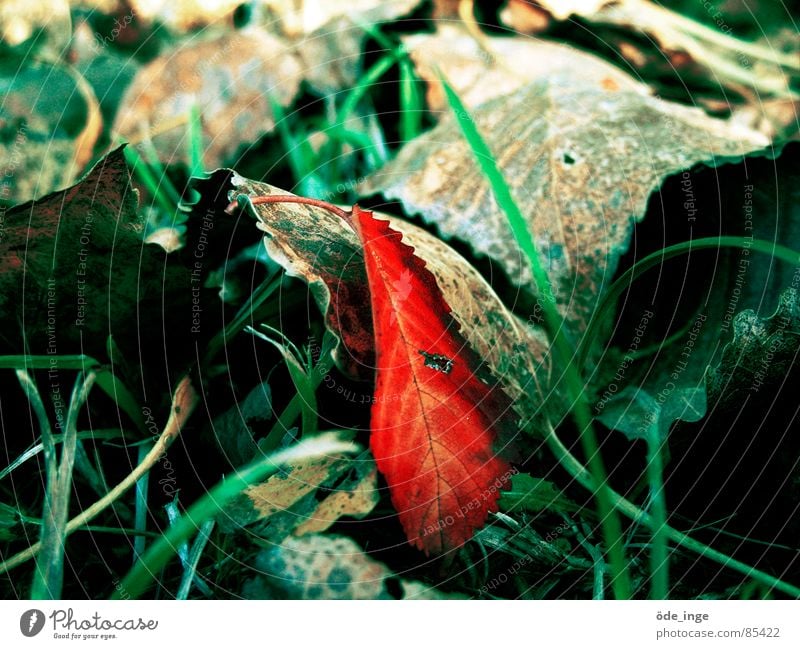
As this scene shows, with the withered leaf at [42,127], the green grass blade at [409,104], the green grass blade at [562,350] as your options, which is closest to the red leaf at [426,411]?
the green grass blade at [562,350]

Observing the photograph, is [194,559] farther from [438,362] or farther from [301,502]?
[438,362]

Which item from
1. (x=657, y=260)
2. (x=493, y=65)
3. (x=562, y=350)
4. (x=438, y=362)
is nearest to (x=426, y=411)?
(x=438, y=362)

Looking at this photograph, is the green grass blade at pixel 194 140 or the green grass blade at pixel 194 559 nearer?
the green grass blade at pixel 194 559

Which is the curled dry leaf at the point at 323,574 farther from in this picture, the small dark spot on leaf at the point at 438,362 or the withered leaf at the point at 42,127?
the withered leaf at the point at 42,127


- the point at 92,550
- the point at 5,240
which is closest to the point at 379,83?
the point at 5,240

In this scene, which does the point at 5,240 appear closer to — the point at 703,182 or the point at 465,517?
the point at 465,517

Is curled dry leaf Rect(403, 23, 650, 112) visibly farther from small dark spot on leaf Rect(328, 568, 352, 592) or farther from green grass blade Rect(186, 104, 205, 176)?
small dark spot on leaf Rect(328, 568, 352, 592)
